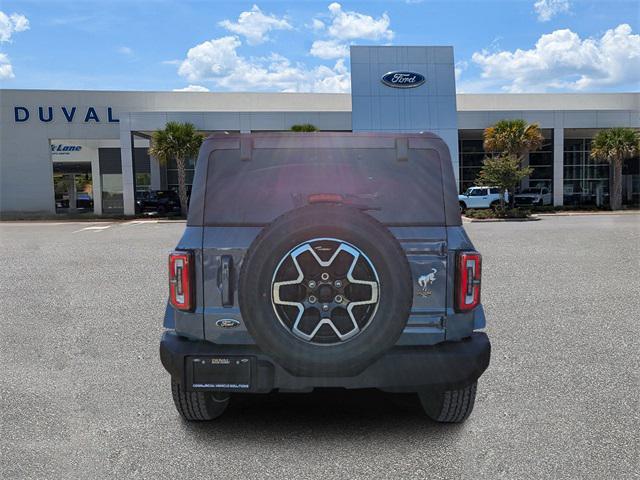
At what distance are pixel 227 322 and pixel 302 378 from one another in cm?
56

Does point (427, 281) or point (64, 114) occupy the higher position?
point (64, 114)

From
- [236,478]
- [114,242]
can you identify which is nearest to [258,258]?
[236,478]

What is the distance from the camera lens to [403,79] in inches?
1347

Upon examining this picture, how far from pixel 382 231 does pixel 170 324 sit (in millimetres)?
1496

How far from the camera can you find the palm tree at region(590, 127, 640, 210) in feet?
109

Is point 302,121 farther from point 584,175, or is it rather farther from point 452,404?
point 452,404

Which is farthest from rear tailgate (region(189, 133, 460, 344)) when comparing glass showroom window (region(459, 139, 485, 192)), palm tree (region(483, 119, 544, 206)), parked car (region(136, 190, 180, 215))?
glass showroom window (region(459, 139, 485, 192))

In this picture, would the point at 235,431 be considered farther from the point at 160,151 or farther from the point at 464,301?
the point at 160,151

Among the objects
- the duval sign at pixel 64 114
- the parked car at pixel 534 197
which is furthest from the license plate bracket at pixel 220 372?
the duval sign at pixel 64 114

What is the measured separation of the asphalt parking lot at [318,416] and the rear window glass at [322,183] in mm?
1440

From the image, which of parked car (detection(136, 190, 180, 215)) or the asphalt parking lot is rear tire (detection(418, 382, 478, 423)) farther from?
parked car (detection(136, 190, 180, 215))

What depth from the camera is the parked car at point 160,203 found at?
34.2 m

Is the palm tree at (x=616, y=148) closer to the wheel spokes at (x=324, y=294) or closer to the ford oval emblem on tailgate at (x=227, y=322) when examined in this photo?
the wheel spokes at (x=324, y=294)

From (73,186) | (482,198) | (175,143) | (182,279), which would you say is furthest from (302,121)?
(182,279)
